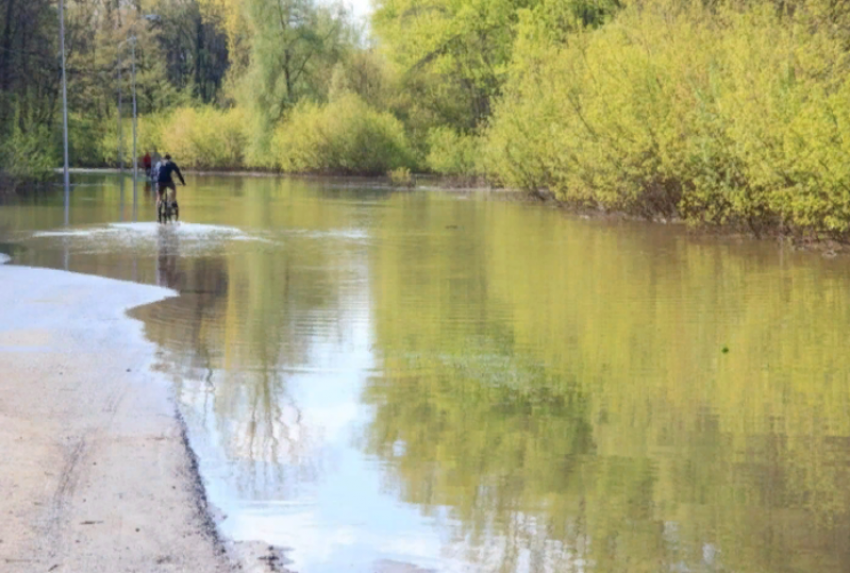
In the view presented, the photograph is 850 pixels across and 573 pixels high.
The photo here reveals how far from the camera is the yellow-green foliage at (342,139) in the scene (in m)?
83.6

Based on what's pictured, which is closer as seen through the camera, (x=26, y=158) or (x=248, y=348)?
(x=248, y=348)

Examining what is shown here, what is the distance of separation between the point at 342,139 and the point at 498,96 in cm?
2048

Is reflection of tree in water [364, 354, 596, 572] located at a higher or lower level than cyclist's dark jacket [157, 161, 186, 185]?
lower

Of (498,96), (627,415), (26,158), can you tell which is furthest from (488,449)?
(498,96)

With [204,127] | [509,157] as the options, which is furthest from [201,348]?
[204,127]

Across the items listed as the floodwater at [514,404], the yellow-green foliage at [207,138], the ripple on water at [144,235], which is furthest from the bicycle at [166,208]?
the yellow-green foliage at [207,138]

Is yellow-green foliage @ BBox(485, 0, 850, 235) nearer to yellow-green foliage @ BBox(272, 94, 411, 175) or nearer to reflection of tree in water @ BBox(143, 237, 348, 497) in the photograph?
reflection of tree in water @ BBox(143, 237, 348, 497)

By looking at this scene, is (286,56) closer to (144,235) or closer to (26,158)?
(26,158)

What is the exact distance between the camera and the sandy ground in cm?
723

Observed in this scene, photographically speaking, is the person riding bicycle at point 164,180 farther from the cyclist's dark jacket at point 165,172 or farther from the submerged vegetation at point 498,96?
the submerged vegetation at point 498,96

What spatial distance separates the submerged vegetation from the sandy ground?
16.3 meters

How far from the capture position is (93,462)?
919 cm

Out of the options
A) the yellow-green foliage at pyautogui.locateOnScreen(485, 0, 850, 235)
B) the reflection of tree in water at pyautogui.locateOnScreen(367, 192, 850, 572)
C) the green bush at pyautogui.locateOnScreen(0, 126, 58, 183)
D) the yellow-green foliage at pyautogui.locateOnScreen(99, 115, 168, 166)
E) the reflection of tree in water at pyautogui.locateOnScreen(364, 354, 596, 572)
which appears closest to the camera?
the reflection of tree in water at pyautogui.locateOnScreen(364, 354, 596, 572)

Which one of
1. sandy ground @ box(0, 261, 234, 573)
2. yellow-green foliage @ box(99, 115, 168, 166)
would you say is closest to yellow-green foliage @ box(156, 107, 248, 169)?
yellow-green foliage @ box(99, 115, 168, 166)
